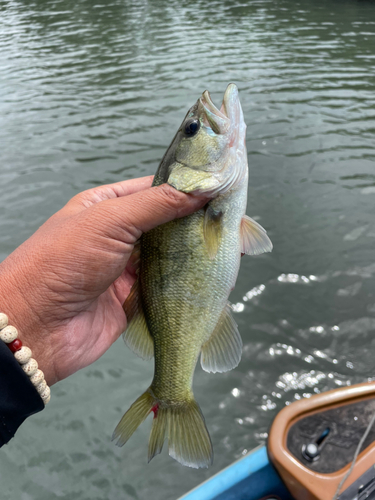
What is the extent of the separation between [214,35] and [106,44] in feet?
14.8

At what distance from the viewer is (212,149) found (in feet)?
7.29

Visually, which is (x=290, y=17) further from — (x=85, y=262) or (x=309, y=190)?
(x=85, y=262)

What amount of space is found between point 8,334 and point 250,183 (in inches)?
238

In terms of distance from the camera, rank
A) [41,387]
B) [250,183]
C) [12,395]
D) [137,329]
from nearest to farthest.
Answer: [12,395], [41,387], [137,329], [250,183]

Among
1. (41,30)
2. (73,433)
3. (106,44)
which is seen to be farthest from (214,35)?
(73,433)

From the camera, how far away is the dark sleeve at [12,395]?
6.03 feet

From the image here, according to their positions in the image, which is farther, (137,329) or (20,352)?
(137,329)

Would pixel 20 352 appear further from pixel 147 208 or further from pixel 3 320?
pixel 147 208

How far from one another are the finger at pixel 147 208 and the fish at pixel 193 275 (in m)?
0.06

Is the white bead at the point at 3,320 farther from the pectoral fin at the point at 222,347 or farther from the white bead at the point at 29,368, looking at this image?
the pectoral fin at the point at 222,347

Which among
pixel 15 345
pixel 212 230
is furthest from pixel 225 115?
pixel 15 345

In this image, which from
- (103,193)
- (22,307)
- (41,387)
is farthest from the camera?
(103,193)

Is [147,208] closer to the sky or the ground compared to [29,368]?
closer to the sky

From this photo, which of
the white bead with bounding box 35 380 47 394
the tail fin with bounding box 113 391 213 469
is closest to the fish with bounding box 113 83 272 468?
the tail fin with bounding box 113 391 213 469
